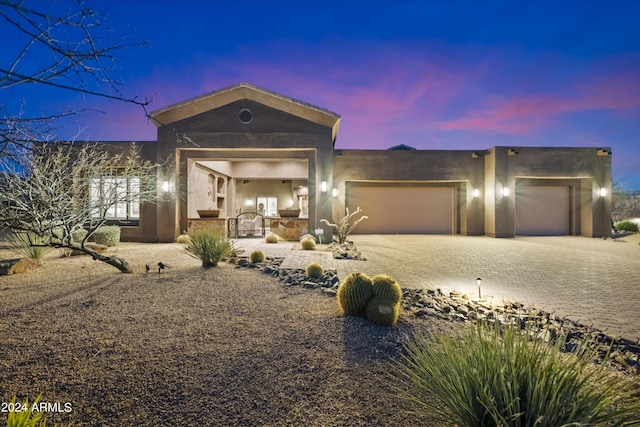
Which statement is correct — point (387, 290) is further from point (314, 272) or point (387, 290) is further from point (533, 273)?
point (533, 273)

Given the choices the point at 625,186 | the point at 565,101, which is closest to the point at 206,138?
the point at 565,101

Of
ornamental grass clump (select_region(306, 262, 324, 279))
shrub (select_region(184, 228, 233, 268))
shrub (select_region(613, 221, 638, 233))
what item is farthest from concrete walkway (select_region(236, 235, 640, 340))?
shrub (select_region(613, 221, 638, 233))

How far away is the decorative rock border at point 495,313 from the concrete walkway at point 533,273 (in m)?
0.29

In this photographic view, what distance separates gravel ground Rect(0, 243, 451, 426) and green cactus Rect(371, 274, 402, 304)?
0.32 metres

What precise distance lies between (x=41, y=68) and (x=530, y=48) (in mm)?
25596

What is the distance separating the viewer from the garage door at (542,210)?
584 inches

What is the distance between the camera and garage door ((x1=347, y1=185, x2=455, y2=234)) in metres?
15.2

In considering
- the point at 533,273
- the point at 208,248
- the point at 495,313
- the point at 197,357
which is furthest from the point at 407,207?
the point at 197,357

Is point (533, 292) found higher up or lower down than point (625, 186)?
lower down

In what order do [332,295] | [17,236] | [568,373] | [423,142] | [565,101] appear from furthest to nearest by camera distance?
[423,142] < [565,101] < [17,236] < [332,295] < [568,373]

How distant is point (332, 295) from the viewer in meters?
4.61

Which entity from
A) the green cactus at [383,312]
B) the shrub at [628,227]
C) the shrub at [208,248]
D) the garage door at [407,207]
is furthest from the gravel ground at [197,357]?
the shrub at [628,227]

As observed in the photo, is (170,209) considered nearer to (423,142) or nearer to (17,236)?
(17,236)

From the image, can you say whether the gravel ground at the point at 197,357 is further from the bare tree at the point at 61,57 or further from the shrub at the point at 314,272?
the bare tree at the point at 61,57
